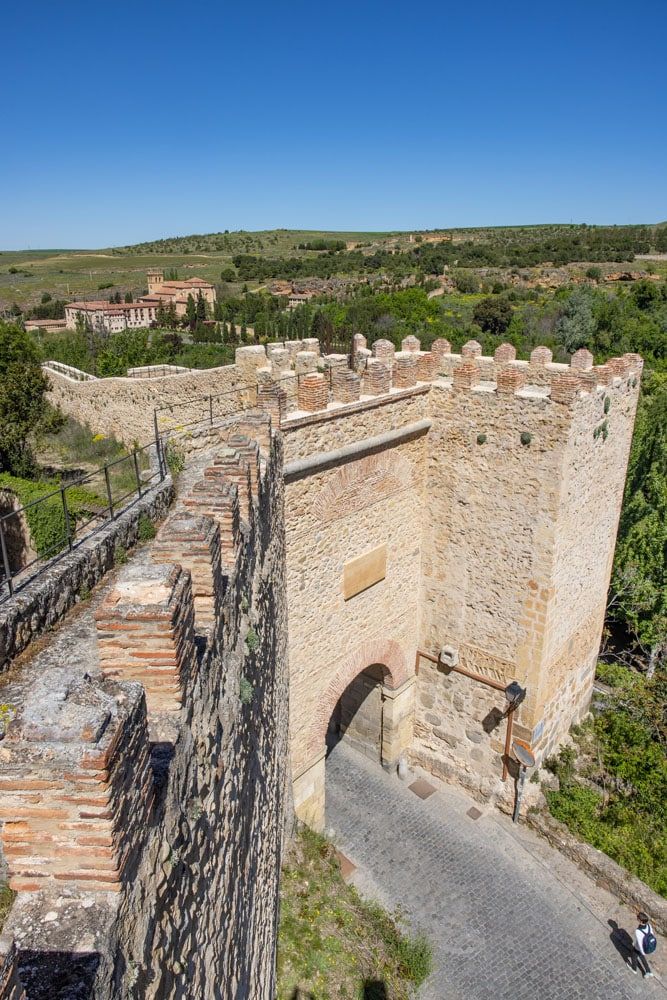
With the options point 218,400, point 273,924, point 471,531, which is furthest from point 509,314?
point 273,924

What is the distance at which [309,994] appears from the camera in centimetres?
648

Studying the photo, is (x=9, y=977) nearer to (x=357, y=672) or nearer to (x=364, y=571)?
(x=364, y=571)

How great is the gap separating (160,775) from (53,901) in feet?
2.12

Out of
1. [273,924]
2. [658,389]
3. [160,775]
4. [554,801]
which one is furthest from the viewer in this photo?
[658,389]

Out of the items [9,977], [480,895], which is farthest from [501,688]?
[9,977]

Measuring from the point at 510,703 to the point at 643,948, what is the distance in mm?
3591

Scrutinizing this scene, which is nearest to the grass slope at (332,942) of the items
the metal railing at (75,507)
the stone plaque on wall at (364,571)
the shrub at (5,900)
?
the stone plaque on wall at (364,571)

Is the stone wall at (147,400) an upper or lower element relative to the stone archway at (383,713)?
upper

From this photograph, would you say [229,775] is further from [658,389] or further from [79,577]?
[658,389]

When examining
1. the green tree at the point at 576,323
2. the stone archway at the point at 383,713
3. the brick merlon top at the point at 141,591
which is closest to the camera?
the brick merlon top at the point at 141,591

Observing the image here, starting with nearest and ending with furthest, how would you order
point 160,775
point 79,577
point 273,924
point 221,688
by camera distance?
1. point 160,775
2. point 221,688
3. point 79,577
4. point 273,924

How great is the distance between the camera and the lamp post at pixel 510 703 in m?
10.2

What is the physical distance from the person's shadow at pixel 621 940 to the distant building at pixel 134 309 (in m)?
36.0

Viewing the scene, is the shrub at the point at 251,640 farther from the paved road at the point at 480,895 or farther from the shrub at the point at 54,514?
the paved road at the point at 480,895
